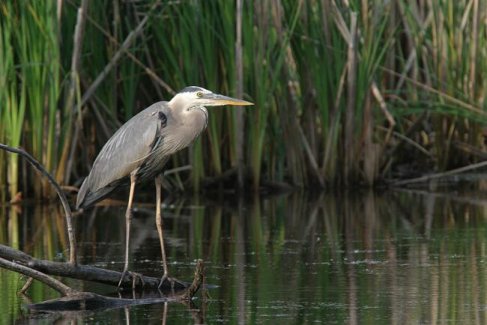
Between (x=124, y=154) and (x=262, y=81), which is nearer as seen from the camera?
(x=124, y=154)

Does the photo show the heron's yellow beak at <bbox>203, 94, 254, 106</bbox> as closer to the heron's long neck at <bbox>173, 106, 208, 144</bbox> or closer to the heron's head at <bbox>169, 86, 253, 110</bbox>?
the heron's head at <bbox>169, 86, 253, 110</bbox>

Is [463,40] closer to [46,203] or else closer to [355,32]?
[355,32]

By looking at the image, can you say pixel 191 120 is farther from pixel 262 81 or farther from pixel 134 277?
pixel 262 81

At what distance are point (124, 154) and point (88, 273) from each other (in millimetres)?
1152

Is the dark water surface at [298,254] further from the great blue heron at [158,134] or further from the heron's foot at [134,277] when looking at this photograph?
the great blue heron at [158,134]

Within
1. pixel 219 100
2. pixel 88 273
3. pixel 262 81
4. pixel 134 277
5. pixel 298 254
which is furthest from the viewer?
pixel 262 81

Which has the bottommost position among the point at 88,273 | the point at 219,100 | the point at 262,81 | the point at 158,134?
the point at 88,273

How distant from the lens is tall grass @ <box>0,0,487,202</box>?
1213cm

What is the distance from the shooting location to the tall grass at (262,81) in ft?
39.8

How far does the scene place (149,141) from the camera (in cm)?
805

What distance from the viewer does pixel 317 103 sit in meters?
13.1

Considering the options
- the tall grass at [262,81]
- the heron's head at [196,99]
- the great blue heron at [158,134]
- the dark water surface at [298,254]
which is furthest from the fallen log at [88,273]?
the tall grass at [262,81]

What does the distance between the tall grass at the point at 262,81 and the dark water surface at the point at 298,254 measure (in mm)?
565

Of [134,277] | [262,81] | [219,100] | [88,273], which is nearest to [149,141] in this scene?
[219,100]
